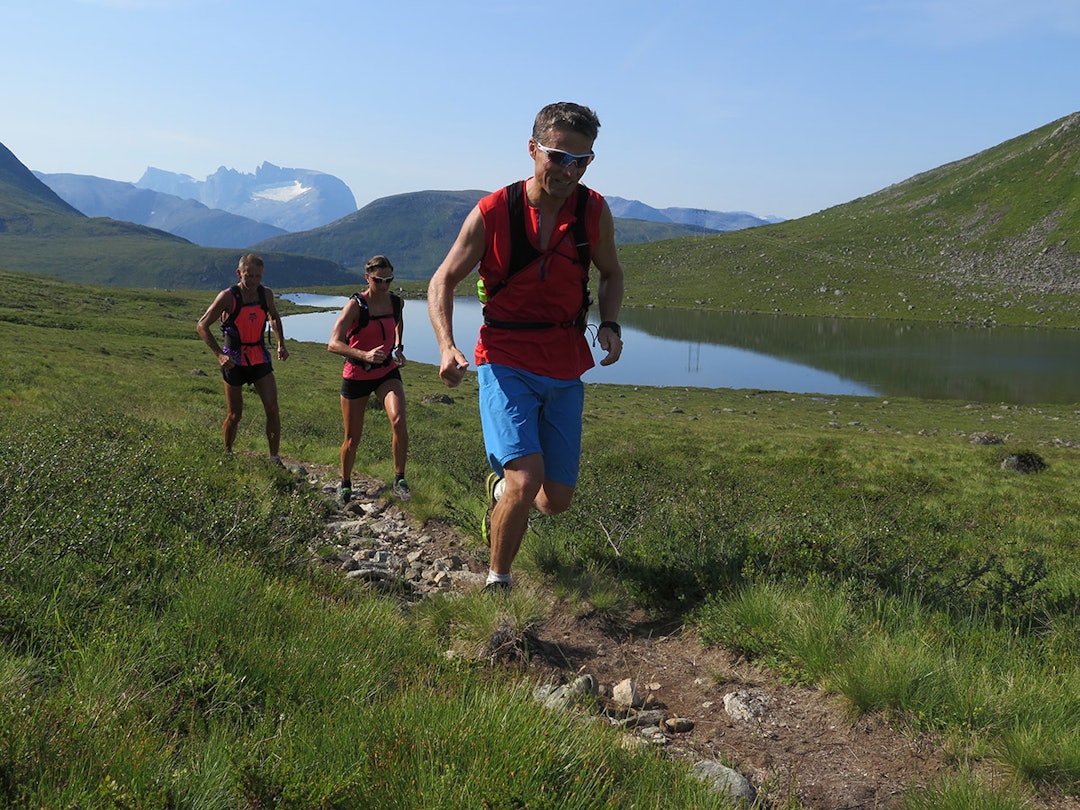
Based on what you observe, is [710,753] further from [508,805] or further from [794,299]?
[794,299]

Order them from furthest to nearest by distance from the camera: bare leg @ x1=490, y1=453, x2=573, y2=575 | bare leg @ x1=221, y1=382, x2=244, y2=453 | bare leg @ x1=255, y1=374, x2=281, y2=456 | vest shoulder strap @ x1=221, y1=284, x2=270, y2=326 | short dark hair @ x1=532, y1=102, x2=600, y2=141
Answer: bare leg @ x1=255, y1=374, x2=281, y2=456 → bare leg @ x1=221, y1=382, x2=244, y2=453 → vest shoulder strap @ x1=221, y1=284, x2=270, y2=326 → bare leg @ x1=490, y1=453, x2=573, y2=575 → short dark hair @ x1=532, y1=102, x2=600, y2=141

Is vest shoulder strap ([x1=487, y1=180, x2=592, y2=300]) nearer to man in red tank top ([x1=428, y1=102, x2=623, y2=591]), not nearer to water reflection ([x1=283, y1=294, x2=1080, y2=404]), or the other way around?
man in red tank top ([x1=428, y1=102, x2=623, y2=591])

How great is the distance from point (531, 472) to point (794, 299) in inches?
5177

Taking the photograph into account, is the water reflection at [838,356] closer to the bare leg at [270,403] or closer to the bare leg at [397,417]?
the bare leg at [270,403]

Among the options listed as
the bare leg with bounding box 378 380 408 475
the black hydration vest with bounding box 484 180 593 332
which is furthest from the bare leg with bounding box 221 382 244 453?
the black hydration vest with bounding box 484 180 593 332

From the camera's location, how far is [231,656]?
2924mm

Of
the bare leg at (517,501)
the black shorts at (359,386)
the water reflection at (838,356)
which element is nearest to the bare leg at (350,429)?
the black shorts at (359,386)

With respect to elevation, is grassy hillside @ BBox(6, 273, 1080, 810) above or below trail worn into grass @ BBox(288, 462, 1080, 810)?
above

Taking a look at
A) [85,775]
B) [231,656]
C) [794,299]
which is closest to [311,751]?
[85,775]

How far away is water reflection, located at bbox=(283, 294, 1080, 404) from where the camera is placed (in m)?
53.9

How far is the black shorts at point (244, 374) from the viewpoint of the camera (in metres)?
9.28

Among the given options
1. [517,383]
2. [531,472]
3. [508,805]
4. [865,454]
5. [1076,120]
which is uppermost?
[1076,120]

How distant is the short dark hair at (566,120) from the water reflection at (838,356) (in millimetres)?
51253

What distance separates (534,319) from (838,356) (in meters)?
73.0
